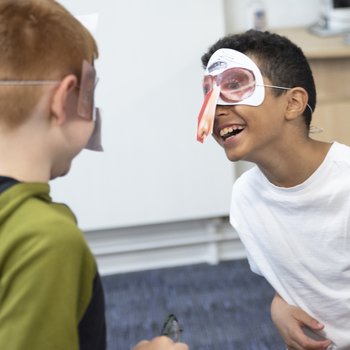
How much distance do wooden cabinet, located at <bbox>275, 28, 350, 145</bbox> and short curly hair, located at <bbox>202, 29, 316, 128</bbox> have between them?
0.84 metres

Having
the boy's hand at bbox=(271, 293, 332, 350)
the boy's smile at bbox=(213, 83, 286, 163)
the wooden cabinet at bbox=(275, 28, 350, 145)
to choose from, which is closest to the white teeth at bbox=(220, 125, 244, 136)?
the boy's smile at bbox=(213, 83, 286, 163)

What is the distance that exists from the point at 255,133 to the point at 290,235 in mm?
260

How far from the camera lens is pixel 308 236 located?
1340 mm

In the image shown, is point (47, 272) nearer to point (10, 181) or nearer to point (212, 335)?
point (10, 181)

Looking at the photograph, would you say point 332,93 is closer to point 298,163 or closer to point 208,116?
point 298,163

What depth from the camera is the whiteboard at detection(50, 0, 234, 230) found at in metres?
2.29

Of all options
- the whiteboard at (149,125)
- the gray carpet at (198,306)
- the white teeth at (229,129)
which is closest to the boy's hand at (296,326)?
the white teeth at (229,129)

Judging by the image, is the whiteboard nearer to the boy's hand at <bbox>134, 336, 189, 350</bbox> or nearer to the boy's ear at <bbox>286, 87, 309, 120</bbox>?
the boy's ear at <bbox>286, 87, 309, 120</bbox>

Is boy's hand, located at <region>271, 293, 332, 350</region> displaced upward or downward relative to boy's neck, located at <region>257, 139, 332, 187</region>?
downward

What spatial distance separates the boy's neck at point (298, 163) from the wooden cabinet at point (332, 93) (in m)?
0.86

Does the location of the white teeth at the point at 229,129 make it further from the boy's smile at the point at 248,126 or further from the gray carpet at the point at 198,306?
the gray carpet at the point at 198,306

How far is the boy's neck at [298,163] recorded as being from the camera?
4.35 feet

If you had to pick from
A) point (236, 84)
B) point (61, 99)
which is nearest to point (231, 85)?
point (236, 84)

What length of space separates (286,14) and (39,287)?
7.01 ft
